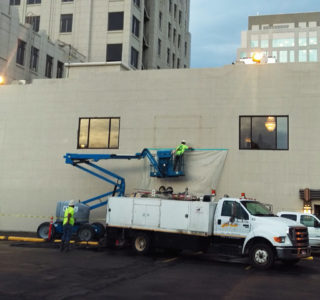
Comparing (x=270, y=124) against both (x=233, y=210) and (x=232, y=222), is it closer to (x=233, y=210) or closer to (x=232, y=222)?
(x=233, y=210)

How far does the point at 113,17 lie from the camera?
49406mm

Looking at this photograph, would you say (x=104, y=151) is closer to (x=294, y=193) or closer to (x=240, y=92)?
(x=240, y=92)

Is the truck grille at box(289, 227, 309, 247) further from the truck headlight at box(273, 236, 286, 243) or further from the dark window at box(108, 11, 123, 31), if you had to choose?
the dark window at box(108, 11, 123, 31)

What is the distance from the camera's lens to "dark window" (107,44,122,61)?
4822 centimetres

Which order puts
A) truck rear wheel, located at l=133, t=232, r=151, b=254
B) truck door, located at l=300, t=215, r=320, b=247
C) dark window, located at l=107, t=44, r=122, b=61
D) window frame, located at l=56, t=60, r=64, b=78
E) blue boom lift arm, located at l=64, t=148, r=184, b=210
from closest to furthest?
truck rear wheel, located at l=133, t=232, r=151, b=254, truck door, located at l=300, t=215, r=320, b=247, blue boom lift arm, located at l=64, t=148, r=184, b=210, window frame, located at l=56, t=60, r=64, b=78, dark window, located at l=107, t=44, r=122, b=61

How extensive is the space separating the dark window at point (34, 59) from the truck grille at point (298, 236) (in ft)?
115

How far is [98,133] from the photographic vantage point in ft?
83.9

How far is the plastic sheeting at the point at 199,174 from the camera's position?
2311cm

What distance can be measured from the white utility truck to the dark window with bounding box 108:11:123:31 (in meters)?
34.7

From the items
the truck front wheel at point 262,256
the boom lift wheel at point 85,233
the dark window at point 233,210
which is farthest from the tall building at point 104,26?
the truck front wheel at point 262,256

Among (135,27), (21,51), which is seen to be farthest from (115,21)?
(21,51)

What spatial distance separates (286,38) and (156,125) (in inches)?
4048

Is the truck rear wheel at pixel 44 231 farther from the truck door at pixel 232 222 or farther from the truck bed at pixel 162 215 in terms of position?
the truck door at pixel 232 222

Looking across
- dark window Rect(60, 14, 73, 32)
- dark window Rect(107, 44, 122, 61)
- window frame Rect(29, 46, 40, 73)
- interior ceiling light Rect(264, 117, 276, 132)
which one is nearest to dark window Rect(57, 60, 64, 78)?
window frame Rect(29, 46, 40, 73)
